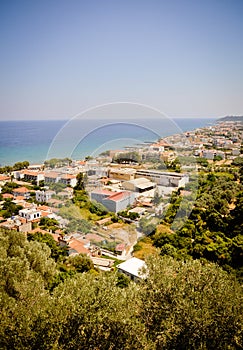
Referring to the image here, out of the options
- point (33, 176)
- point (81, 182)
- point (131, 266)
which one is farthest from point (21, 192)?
point (81, 182)

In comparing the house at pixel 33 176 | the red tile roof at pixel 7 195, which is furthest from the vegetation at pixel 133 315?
the house at pixel 33 176

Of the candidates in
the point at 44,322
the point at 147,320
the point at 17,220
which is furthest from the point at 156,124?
the point at 17,220

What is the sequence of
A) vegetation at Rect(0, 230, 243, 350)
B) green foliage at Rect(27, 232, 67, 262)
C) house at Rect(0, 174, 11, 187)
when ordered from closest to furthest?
vegetation at Rect(0, 230, 243, 350), green foliage at Rect(27, 232, 67, 262), house at Rect(0, 174, 11, 187)

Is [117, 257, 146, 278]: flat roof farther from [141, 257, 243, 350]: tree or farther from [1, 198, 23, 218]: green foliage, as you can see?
[1, 198, 23, 218]: green foliage

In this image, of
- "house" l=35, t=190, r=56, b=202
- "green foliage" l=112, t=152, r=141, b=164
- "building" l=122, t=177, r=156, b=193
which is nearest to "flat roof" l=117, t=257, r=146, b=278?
"house" l=35, t=190, r=56, b=202

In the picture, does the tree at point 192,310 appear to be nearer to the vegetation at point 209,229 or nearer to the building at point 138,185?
the building at point 138,185

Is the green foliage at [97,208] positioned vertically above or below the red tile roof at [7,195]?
above

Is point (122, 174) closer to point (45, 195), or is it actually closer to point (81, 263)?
point (81, 263)
